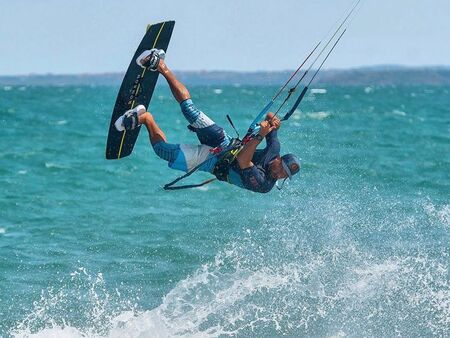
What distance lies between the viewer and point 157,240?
50.9ft

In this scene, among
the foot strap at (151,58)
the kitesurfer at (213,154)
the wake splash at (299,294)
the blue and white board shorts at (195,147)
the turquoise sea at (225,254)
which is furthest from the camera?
the turquoise sea at (225,254)

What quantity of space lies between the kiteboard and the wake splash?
2393 millimetres

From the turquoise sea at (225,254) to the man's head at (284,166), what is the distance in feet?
8.01

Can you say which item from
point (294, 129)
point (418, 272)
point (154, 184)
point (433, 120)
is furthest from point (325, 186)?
point (433, 120)

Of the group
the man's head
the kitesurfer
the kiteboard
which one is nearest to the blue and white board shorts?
the kitesurfer

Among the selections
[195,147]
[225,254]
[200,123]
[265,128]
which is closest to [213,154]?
[195,147]

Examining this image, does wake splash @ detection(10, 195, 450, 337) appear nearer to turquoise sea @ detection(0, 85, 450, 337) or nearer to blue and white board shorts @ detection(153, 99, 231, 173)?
turquoise sea @ detection(0, 85, 450, 337)

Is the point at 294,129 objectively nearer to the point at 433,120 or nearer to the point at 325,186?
the point at 433,120

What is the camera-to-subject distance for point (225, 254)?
1450 centimetres

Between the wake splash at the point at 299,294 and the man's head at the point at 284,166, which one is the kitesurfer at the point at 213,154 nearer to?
the man's head at the point at 284,166

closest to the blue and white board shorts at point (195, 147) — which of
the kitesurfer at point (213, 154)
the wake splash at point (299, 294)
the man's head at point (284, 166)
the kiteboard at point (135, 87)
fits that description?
the kitesurfer at point (213, 154)

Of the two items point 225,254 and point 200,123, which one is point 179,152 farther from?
point 225,254

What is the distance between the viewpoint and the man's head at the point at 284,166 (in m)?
9.72

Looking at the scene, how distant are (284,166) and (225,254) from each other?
508 cm
